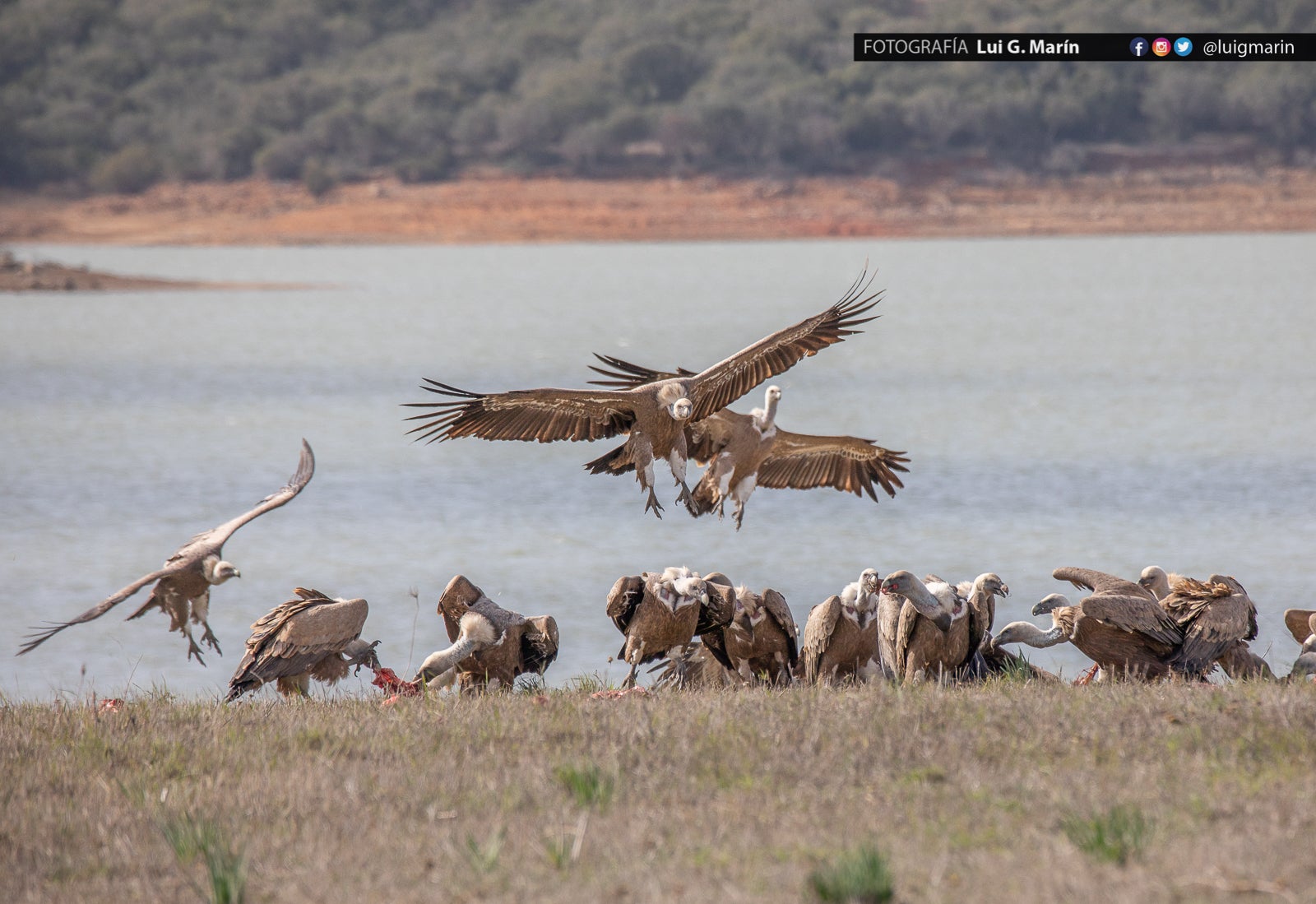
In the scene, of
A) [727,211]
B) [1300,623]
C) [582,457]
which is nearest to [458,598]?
[1300,623]

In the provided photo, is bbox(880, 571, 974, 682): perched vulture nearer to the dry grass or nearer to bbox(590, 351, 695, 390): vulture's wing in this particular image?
the dry grass

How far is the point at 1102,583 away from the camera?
27.6 ft

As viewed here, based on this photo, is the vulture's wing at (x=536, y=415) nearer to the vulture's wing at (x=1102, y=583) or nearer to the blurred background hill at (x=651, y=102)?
the vulture's wing at (x=1102, y=583)

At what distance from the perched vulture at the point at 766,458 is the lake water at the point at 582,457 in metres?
1.48

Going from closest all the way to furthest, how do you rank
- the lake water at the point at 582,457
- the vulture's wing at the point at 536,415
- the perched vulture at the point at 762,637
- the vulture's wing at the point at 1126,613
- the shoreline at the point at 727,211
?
the vulture's wing at the point at 1126,613
the perched vulture at the point at 762,637
the vulture's wing at the point at 536,415
the lake water at the point at 582,457
the shoreline at the point at 727,211

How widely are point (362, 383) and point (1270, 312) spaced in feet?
93.8

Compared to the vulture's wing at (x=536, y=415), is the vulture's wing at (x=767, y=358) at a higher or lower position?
higher

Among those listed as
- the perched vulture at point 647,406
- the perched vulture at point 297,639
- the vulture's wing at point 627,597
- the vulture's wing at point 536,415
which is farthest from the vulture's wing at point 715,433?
the perched vulture at point 297,639

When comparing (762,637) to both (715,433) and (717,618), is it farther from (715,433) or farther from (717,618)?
(715,433)

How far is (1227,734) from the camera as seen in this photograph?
6.33 metres

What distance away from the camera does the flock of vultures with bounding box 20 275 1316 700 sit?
27.2ft

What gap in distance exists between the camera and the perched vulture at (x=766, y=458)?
10469mm

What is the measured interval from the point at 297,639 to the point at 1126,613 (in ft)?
13.6

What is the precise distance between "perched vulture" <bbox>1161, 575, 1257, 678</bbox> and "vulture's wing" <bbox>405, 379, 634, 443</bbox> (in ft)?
10.8
